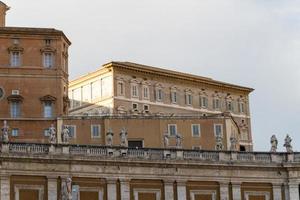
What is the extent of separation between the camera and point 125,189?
61906 millimetres

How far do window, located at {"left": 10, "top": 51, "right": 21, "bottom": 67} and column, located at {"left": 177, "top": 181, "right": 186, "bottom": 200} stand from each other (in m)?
26.8

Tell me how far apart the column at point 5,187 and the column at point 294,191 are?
22.9 m

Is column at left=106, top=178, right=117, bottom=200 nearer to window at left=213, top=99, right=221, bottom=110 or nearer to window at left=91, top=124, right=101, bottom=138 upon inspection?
window at left=91, top=124, right=101, bottom=138

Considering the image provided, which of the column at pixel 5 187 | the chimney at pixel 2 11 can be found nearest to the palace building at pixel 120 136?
the column at pixel 5 187

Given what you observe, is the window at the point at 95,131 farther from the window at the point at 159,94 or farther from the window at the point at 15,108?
the window at the point at 159,94

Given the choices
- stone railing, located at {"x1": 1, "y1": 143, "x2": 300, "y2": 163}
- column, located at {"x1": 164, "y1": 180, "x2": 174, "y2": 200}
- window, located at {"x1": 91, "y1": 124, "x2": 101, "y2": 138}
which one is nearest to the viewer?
stone railing, located at {"x1": 1, "y1": 143, "x2": 300, "y2": 163}

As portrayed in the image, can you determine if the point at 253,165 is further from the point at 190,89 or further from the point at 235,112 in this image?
the point at 235,112

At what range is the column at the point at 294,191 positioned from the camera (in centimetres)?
6681

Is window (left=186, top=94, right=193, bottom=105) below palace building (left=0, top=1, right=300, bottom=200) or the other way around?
the other way around

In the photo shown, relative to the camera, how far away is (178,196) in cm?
6356

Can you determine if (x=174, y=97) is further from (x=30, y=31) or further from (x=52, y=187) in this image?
(x=52, y=187)

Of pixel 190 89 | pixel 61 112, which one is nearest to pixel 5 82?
pixel 61 112

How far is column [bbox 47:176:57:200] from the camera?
195ft

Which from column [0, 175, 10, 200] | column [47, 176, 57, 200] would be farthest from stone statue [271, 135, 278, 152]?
column [0, 175, 10, 200]
